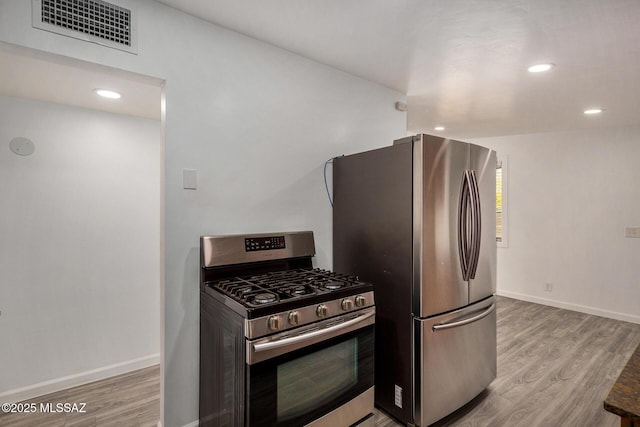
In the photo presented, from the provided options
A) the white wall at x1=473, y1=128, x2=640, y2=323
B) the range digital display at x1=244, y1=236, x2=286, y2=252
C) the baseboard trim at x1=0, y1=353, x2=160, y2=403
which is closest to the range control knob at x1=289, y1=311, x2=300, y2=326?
the range digital display at x1=244, y1=236, x2=286, y2=252

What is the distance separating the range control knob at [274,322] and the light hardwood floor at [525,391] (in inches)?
48.5

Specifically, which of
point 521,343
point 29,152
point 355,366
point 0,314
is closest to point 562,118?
point 521,343

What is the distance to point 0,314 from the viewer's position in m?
2.38

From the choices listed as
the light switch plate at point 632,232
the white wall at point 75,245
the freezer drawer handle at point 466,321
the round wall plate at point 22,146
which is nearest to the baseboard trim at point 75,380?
the white wall at point 75,245

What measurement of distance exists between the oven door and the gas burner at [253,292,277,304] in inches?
6.4

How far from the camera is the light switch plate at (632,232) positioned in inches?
159

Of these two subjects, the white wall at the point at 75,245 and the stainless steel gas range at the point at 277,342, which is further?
the white wall at the point at 75,245

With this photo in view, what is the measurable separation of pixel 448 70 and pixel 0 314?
3.85 metres

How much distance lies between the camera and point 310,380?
64.7 inches

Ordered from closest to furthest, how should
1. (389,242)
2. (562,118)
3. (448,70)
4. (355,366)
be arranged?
1. (355,366)
2. (389,242)
3. (448,70)
4. (562,118)

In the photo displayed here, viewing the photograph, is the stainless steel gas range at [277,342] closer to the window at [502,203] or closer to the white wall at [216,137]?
the white wall at [216,137]

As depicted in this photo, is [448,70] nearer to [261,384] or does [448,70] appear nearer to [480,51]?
[480,51]

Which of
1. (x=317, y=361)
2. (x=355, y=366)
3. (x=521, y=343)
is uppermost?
(x=317, y=361)

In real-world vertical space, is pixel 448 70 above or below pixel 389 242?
above
